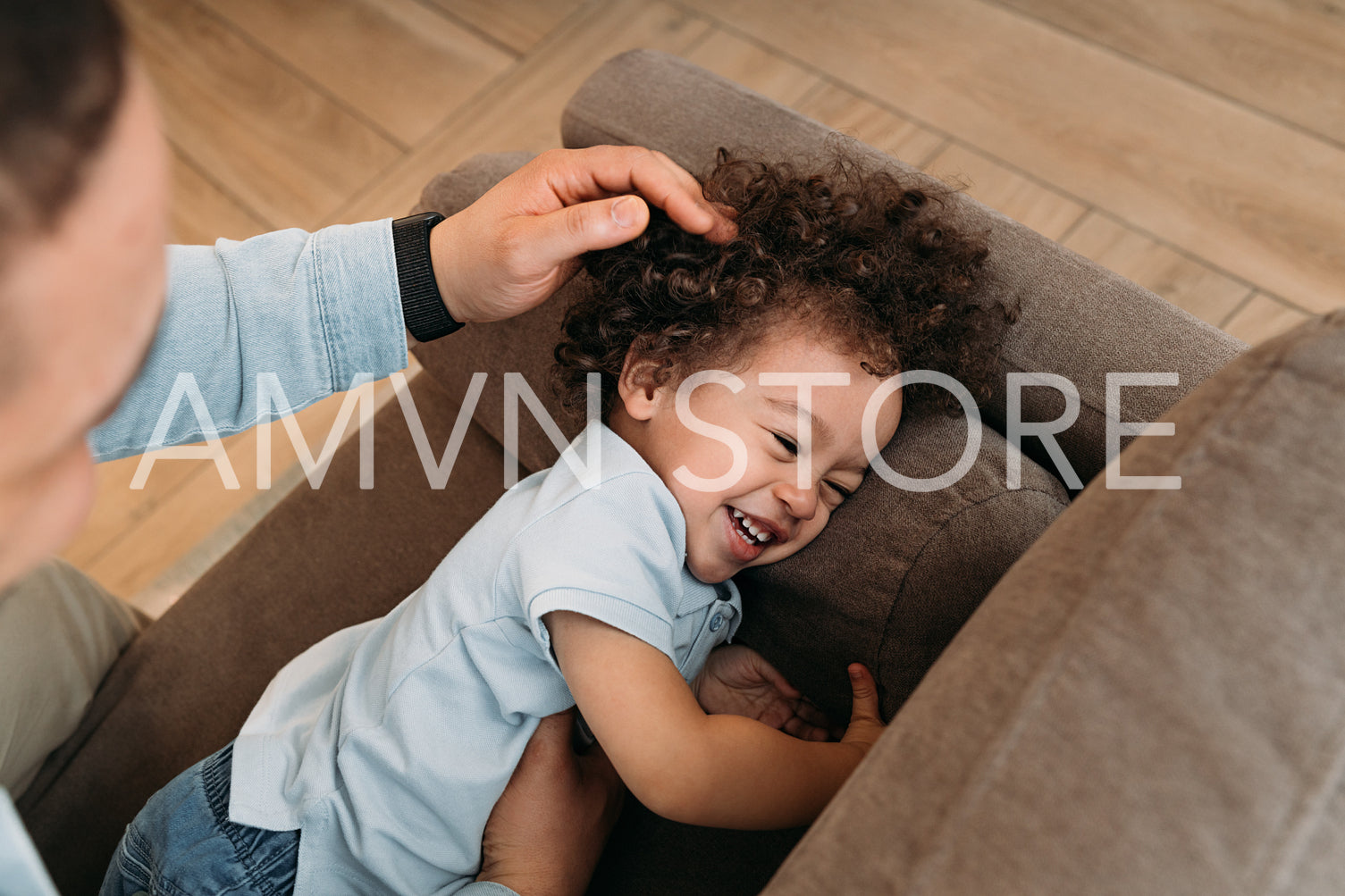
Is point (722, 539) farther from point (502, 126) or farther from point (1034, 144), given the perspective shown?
point (502, 126)

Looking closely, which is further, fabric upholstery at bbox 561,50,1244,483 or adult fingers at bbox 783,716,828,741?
adult fingers at bbox 783,716,828,741

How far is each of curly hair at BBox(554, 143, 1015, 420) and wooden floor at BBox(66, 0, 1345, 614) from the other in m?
0.84

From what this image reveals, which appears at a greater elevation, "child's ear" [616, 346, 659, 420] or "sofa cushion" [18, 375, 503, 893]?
"child's ear" [616, 346, 659, 420]

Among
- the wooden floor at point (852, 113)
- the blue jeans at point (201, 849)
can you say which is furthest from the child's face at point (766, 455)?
the wooden floor at point (852, 113)

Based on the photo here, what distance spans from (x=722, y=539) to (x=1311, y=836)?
0.55m

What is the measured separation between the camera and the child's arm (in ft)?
2.34

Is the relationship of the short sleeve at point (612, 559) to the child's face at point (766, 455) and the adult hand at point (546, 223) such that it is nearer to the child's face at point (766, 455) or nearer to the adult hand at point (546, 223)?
the child's face at point (766, 455)

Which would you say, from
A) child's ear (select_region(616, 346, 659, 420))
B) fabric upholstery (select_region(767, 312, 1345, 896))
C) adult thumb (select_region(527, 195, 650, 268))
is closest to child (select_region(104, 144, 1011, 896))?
child's ear (select_region(616, 346, 659, 420))

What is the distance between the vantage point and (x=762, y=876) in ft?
2.73

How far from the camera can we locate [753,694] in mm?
921

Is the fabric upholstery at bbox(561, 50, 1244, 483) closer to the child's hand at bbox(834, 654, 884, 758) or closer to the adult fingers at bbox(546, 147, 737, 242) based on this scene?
the adult fingers at bbox(546, 147, 737, 242)

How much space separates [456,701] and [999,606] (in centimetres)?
52

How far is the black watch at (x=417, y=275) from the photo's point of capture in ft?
2.95

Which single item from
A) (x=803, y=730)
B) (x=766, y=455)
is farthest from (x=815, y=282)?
(x=803, y=730)
